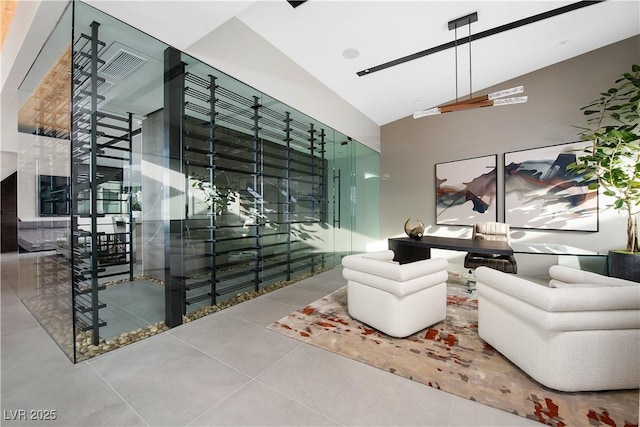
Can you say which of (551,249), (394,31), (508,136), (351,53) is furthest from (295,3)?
(551,249)

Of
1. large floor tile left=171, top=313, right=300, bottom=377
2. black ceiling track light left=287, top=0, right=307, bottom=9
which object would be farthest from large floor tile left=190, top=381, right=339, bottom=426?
black ceiling track light left=287, top=0, right=307, bottom=9

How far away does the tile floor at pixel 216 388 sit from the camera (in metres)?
1.45

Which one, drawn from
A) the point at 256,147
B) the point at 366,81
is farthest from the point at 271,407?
the point at 366,81

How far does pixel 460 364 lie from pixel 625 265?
3.48m

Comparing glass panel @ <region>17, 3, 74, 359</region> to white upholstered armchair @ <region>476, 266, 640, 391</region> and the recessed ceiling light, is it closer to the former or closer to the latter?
the recessed ceiling light

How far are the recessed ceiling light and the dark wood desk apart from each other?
2.93 meters

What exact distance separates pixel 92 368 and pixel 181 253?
3.84 ft

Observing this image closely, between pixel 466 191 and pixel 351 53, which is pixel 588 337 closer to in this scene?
pixel 351 53

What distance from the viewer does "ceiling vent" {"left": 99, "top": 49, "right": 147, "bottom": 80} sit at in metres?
2.45

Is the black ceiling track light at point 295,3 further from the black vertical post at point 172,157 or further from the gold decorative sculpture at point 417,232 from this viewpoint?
the gold decorative sculpture at point 417,232

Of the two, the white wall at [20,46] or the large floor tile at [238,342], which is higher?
the white wall at [20,46]

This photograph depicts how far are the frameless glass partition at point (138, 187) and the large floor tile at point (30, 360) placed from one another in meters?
0.08

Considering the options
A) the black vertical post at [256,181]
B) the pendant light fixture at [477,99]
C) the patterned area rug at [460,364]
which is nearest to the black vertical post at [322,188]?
the black vertical post at [256,181]

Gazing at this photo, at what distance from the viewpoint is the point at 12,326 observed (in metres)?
2.63
